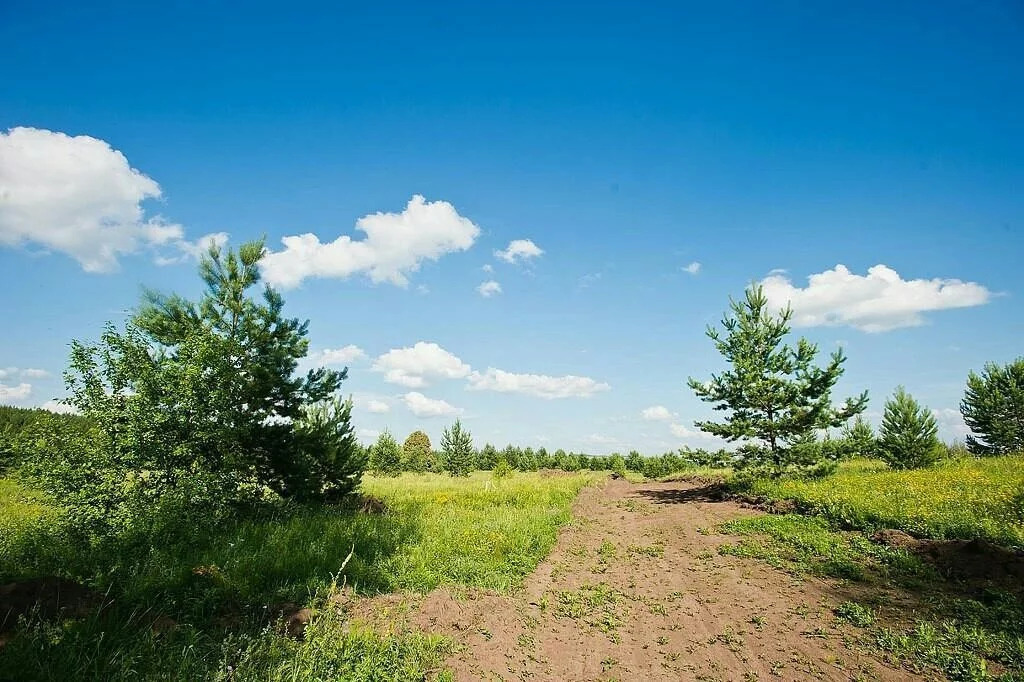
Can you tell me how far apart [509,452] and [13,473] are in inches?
2020

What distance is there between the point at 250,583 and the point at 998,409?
46741mm

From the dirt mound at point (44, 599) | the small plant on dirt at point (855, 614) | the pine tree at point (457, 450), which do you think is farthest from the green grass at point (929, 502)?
the pine tree at point (457, 450)

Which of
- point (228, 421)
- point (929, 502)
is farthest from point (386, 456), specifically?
point (929, 502)

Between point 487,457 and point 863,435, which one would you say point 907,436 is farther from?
point 487,457

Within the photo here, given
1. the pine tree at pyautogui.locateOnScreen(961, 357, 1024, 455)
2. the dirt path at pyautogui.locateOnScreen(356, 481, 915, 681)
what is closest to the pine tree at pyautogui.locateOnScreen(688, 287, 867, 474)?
the dirt path at pyautogui.locateOnScreen(356, 481, 915, 681)

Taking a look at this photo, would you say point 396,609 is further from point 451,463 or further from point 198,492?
point 451,463

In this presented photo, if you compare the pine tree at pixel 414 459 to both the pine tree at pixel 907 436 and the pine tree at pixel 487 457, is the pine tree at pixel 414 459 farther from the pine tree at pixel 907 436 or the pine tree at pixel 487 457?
the pine tree at pixel 907 436

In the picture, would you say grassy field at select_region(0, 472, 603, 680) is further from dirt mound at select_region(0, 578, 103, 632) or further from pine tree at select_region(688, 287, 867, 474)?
pine tree at select_region(688, 287, 867, 474)

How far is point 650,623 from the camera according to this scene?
7137 mm

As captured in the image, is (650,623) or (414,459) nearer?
(650,623)

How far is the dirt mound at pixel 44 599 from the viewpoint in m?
4.78

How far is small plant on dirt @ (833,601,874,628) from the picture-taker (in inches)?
265

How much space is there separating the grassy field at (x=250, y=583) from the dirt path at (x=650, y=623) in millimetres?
751

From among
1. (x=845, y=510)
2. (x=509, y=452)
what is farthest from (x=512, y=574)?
(x=509, y=452)
